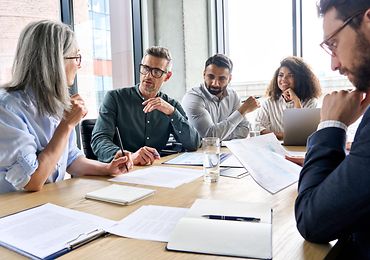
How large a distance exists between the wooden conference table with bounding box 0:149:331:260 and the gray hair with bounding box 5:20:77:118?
0.31 m

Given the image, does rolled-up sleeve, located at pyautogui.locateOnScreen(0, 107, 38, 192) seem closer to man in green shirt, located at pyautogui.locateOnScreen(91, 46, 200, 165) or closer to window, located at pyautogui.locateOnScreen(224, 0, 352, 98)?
man in green shirt, located at pyautogui.locateOnScreen(91, 46, 200, 165)

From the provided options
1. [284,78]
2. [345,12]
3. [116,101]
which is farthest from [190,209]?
[284,78]

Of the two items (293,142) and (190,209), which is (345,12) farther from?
(293,142)

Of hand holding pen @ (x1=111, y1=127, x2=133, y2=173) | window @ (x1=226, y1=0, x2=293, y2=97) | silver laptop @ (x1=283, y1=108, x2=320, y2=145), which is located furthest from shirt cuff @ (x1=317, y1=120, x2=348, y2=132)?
window @ (x1=226, y1=0, x2=293, y2=97)

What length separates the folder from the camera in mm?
685

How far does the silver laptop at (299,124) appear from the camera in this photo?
1.88 metres

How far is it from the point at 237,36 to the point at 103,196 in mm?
3269

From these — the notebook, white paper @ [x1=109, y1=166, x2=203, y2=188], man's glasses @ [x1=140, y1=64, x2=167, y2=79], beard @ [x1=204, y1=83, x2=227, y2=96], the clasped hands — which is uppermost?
man's glasses @ [x1=140, y1=64, x2=167, y2=79]

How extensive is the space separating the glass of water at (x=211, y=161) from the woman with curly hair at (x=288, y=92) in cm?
135

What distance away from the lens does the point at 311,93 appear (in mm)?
2639

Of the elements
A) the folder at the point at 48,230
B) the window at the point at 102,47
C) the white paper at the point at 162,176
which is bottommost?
the white paper at the point at 162,176

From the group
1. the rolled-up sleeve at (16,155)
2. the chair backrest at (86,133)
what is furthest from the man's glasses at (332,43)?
the chair backrest at (86,133)

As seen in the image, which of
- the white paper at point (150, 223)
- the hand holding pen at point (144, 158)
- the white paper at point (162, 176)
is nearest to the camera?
the white paper at point (150, 223)

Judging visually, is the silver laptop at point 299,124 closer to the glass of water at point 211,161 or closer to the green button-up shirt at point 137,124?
the green button-up shirt at point 137,124
